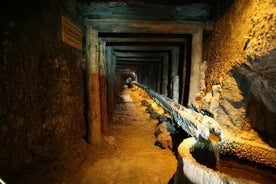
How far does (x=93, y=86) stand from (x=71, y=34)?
48.8 inches

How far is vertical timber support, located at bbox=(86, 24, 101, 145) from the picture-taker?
150 inches

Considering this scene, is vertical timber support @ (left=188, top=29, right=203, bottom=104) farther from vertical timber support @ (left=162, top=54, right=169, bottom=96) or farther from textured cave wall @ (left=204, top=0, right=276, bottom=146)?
vertical timber support @ (left=162, top=54, right=169, bottom=96)

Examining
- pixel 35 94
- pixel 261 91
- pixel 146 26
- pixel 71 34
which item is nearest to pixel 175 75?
pixel 146 26

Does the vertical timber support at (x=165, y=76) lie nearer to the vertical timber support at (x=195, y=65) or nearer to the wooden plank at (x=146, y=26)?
the vertical timber support at (x=195, y=65)

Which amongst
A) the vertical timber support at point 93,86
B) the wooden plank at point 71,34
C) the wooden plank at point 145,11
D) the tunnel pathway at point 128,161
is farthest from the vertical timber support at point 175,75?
the wooden plank at point 71,34

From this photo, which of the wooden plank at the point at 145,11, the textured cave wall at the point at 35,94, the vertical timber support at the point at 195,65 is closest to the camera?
the textured cave wall at the point at 35,94

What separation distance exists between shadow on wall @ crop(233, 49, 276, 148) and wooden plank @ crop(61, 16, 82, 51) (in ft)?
9.24

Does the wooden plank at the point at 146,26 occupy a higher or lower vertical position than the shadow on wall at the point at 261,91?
higher

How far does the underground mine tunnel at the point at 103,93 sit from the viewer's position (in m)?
1.94

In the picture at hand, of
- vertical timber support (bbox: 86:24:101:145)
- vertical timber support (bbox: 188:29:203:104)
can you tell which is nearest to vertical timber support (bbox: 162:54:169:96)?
vertical timber support (bbox: 188:29:203:104)

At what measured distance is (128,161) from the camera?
11.2 feet

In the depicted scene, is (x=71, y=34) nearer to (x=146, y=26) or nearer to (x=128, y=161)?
(x=146, y=26)

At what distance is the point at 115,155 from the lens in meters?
3.68

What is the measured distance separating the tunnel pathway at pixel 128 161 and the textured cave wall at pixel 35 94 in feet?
1.34
